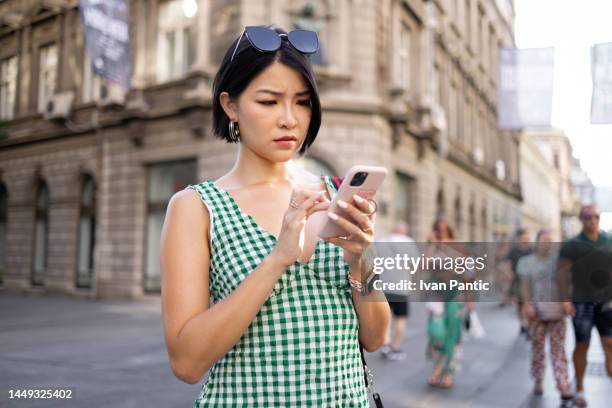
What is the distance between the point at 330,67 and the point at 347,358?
43.0 ft

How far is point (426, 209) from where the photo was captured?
17641 mm

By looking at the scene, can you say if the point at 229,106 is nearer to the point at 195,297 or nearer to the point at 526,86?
the point at 195,297

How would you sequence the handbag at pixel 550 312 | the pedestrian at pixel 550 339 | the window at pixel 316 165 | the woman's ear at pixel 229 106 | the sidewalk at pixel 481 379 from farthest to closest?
the window at pixel 316 165, the handbag at pixel 550 312, the pedestrian at pixel 550 339, the sidewalk at pixel 481 379, the woman's ear at pixel 229 106

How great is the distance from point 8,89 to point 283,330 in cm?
2080

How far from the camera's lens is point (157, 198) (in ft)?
50.6

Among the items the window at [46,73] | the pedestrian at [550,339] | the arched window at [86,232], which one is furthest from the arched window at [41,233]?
the pedestrian at [550,339]

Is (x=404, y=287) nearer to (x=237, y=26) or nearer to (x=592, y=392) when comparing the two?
(x=592, y=392)

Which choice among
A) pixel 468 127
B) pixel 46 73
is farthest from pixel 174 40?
pixel 468 127

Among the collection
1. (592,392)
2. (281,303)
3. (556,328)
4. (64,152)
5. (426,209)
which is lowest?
(592,392)

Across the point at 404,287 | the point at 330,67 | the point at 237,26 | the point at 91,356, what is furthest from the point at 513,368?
the point at 237,26

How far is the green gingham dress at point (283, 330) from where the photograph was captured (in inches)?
49.1

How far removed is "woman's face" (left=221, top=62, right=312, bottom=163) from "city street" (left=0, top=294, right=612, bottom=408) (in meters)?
4.12

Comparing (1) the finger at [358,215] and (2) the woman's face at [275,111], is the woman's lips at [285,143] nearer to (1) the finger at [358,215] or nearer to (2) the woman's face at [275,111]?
(2) the woman's face at [275,111]

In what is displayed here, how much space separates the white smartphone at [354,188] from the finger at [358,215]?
11 millimetres
